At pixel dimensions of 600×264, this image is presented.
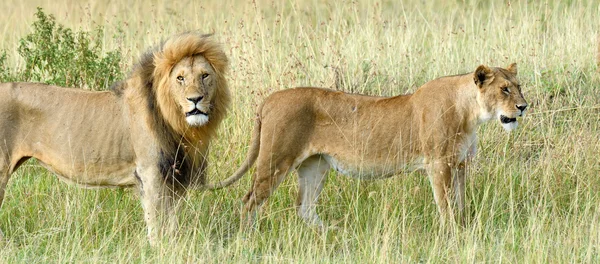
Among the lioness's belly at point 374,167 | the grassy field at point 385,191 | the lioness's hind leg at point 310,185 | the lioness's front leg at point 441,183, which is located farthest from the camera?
the lioness's hind leg at point 310,185

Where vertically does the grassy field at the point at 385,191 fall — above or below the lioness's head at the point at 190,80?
below

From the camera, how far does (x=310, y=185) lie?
594cm

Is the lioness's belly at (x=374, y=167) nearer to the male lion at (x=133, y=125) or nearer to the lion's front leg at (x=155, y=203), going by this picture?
the male lion at (x=133, y=125)

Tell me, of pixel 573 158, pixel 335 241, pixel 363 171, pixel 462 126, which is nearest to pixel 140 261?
pixel 335 241

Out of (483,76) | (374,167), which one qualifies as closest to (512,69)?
(483,76)

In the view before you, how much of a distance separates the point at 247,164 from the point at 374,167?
723mm

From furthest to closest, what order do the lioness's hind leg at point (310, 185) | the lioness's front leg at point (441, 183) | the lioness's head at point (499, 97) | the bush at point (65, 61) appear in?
the bush at point (65, 61) < the lioness's hind leg at point (310, 185) < the lioness's front leg at point (441, 183) < the lioness's head at point (499, 97)

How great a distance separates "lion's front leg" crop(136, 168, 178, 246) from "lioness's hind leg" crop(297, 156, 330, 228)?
92cm

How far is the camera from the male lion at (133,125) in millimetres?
5262

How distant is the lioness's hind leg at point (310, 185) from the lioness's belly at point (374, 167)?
16cm

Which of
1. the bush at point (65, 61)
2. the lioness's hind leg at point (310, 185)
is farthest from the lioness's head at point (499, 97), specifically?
the bush at point (65, 61)

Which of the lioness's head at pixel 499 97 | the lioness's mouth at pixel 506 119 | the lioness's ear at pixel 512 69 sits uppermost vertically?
the lioness's ear at pixel 512 69

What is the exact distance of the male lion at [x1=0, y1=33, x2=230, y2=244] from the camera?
5262 mm

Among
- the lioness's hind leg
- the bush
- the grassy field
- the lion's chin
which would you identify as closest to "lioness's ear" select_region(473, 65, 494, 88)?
the grassy field
